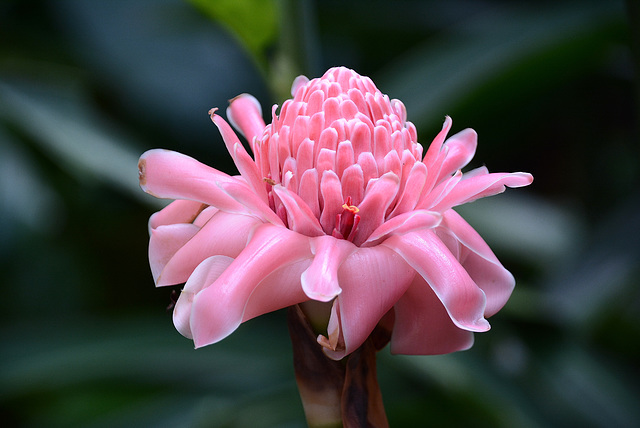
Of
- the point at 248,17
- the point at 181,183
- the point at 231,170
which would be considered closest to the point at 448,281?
the point at 181,183

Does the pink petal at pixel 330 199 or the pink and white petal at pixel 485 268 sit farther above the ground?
the pink petal at pixel 330 199

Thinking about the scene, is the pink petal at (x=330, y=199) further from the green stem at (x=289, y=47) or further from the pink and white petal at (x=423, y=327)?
the green stem at (x=289, y=47)

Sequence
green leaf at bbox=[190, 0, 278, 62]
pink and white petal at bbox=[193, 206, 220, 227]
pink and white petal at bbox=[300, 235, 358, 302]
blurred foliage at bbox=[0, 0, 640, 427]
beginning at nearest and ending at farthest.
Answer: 1. pink and white petal at bbox=[300, 235, 358, 302]
2. pink and white petal at bbox=[193, 206, 220, 227]
3. green leaf at bbox=[190, 0, 278, 62]
4. blurred foliage at bbox=[0, 0, 640, 427]

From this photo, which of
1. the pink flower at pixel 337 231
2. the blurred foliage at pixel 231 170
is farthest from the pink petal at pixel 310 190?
the blurred foliage at pixel 231 170

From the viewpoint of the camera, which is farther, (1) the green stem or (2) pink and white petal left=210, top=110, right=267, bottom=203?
(1) the green stem

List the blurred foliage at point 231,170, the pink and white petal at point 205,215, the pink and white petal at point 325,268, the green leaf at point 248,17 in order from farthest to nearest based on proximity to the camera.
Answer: the blurred foliage at point 231,170, the green leaf at point 248,17, the pink and white petal at point 205,215, the pink and white petal at point 325,268

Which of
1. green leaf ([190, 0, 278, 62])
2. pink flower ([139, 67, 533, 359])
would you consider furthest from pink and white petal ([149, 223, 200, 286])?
green leaf ([190, 0, 278, 62])

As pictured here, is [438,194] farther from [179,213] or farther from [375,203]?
[179,213]

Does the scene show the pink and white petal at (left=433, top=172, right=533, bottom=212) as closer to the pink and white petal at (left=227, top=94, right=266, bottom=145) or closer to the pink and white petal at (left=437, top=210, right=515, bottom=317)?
the pink and white petal at (left=437, top=210, right=515, bottom=317)
